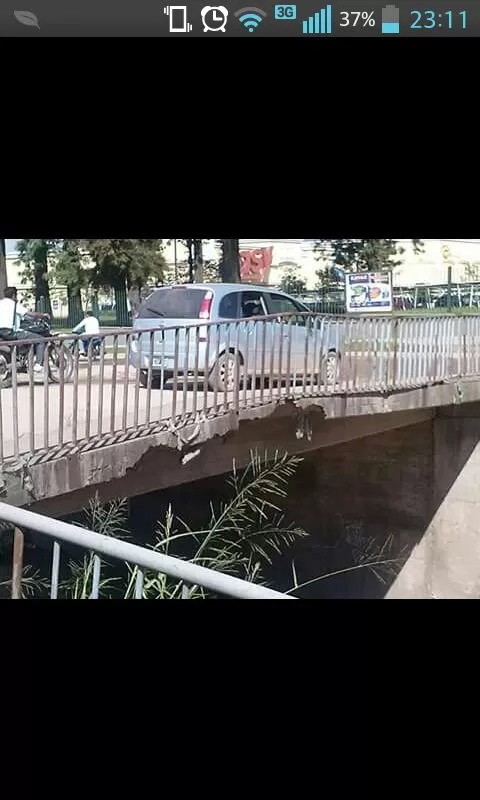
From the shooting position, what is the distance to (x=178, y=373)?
17.4 ft

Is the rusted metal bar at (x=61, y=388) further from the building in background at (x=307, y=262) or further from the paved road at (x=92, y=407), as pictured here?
the building in background at (x=307, y=262)

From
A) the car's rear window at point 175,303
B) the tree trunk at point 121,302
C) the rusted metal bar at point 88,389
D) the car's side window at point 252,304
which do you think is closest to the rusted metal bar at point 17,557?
the rusted metal bar at point 88,389

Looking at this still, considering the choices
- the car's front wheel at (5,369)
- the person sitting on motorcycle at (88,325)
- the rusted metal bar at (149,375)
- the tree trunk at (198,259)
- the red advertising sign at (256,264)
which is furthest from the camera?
the person sitting on motorcycle at (88,325)

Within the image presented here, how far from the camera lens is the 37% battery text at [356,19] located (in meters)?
2.03

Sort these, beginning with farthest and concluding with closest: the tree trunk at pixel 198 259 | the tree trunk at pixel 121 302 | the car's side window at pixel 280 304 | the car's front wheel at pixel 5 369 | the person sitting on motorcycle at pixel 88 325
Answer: the car's side window at pixel 280 304 → the person sitting on motorcycle at pixel 88 325 → the tree trunk at pixel 121 302 → the car's front wheel at pixel 5 369 → the tree trunk at pixel 198 259

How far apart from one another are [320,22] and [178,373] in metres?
3.44

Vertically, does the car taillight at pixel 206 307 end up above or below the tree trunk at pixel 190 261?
below

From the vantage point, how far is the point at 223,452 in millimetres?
6102

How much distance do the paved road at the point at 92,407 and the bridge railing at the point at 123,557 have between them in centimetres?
232

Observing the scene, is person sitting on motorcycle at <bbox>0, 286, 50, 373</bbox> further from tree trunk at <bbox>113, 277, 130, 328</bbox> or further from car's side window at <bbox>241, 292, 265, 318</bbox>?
car's side window at <bbox>241, 292, 265, 318</bbox>

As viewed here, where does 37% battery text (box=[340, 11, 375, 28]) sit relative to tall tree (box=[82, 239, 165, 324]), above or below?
above

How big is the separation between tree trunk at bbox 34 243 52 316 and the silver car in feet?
2.56

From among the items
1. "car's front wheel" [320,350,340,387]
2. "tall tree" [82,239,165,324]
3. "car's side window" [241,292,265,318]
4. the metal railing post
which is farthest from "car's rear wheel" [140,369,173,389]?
the metal railing post

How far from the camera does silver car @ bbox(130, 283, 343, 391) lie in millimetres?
5203
